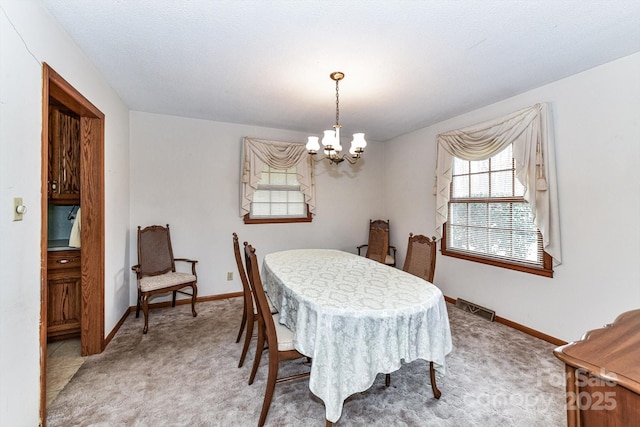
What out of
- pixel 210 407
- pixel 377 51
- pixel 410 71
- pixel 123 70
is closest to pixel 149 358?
pixel 210 407

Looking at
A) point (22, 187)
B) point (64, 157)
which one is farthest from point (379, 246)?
point (64, 157)

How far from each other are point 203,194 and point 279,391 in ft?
8.87

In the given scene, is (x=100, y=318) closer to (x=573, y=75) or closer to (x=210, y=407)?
(x=210, y=407)

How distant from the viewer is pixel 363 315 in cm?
146

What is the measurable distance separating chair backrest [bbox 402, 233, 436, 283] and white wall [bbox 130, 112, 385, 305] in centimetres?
212

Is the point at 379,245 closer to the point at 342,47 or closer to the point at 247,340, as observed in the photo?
the point at 247,340

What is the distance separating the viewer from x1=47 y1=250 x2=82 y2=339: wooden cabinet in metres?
2.41

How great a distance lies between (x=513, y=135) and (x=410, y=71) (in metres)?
1.35

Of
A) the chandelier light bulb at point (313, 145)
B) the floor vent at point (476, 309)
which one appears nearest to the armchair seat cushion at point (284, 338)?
the chandelier light bulb at point (313, 145)

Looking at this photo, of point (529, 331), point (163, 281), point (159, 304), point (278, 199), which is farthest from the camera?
point (278, 199)

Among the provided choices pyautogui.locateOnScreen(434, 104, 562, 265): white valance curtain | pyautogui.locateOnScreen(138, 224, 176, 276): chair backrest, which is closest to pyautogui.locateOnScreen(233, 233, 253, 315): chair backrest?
pyautogui.locateOnScreen(138, 224, 176, 276): chair backrest

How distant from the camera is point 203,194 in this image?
3.75 meters

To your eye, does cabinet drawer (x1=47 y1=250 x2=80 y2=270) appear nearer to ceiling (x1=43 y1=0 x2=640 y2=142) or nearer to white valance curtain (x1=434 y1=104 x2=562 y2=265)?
ceiling (x1=43 y1=0 x2=640 y2=142)

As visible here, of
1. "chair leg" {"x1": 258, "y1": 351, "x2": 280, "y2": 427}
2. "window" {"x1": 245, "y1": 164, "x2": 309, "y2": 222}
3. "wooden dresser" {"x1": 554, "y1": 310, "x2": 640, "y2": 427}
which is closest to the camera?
"wooden dresser" {"x1": 554, "y1": 310, "x2": 640, "y2": 427}
